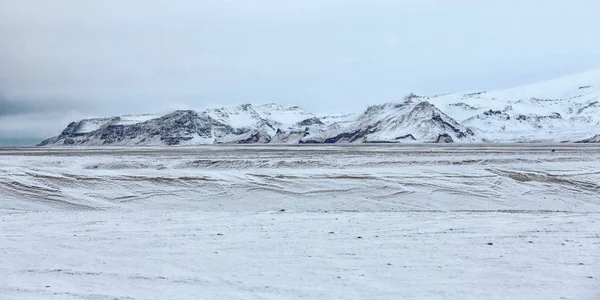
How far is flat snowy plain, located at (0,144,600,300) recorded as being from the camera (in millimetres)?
7984

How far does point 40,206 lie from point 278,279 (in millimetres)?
12712

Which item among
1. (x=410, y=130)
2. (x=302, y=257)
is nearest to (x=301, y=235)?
(x=302, y=257)

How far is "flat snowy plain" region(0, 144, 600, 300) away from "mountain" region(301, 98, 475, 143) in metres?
145

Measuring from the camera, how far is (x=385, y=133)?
181 metres

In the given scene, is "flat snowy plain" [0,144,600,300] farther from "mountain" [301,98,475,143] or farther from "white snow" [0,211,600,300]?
"mountain" [301,98,475,143]

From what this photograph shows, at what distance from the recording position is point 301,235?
11.9 meters

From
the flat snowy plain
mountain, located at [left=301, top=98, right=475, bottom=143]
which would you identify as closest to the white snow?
the flat snowy plain

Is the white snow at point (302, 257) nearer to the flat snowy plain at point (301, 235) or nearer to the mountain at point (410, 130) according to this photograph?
the flat snowy plain at point (301, 235)

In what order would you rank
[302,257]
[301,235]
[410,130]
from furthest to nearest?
[410,130] < [301,235] < [302,257]

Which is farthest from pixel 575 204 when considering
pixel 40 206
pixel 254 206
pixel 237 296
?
pixel 40 206

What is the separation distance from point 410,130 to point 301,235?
169 meters

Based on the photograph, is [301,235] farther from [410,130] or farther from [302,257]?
[410,130]

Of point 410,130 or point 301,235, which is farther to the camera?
point 410,130

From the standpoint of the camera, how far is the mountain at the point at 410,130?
6659 inches
